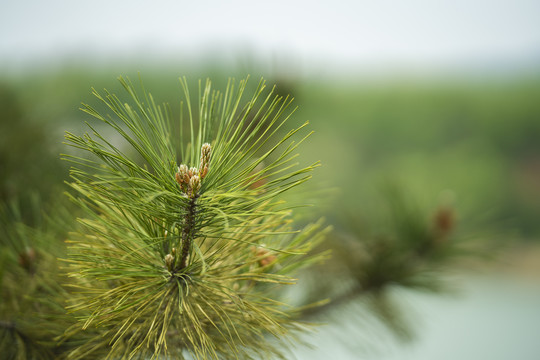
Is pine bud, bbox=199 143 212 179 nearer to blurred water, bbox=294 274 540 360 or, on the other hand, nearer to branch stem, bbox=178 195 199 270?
branch stem, bbox=178 195 199 270

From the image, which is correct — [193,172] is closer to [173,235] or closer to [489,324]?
[173,235]

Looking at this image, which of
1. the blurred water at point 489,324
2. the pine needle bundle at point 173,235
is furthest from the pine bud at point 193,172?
the blurred water at point 489,324

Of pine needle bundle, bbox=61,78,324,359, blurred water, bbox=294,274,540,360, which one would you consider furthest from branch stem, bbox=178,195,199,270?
blurred water, bbox=294,274,540,360

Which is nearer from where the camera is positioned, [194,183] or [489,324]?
[194,183]

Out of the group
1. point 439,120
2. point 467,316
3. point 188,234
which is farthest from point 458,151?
point 188,234

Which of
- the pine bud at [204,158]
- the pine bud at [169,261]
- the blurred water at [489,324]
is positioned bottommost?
the blurred water at [489,324]

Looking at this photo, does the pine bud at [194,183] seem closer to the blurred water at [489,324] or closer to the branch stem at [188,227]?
the branch stem at [188,227]

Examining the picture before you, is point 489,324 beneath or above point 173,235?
beneath

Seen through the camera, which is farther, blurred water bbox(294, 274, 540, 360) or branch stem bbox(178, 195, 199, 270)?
blurred water bbox(294, 274, 540, 360)

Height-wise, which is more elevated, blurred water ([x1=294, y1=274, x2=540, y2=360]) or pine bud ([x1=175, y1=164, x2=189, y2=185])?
pine bud ([x1=175, y1=164, x2=189, y2=185])

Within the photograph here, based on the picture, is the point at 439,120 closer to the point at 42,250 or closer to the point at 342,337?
the point at 342,337

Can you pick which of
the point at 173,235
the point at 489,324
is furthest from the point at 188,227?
the point at 489,324
